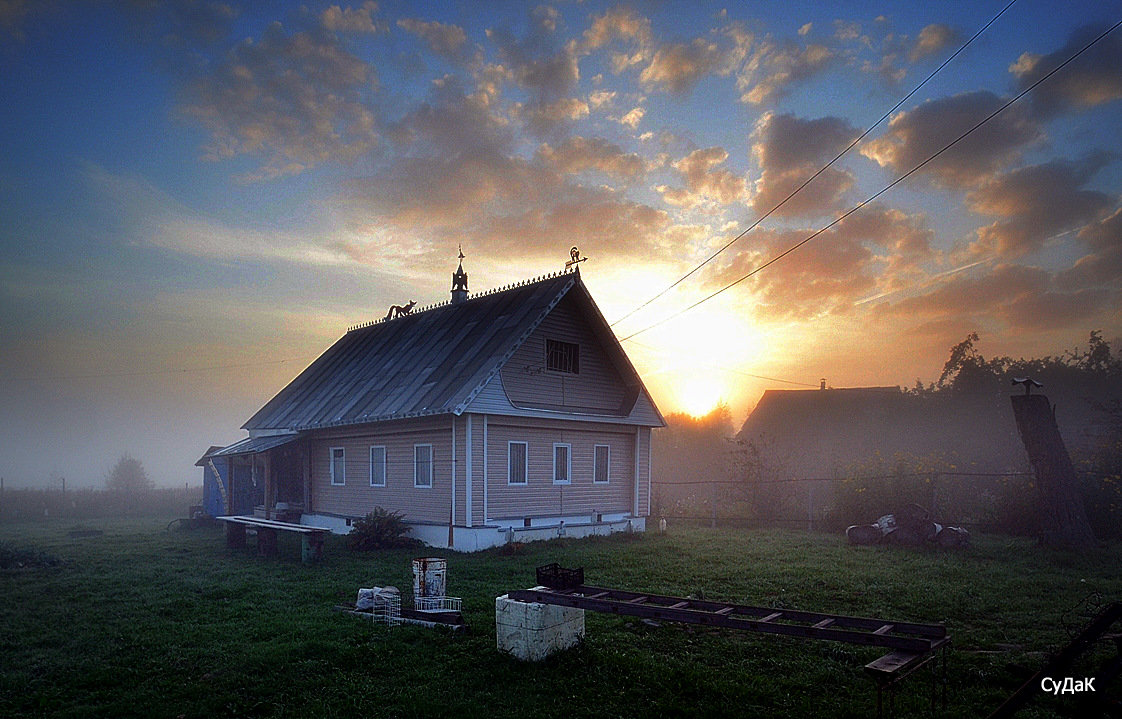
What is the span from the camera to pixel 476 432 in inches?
842

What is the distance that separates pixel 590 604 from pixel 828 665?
2997 millimetres

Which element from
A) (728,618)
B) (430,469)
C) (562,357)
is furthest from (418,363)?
(728,618)

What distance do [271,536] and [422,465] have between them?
4754 millimetres

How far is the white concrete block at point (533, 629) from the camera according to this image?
923 centimetres

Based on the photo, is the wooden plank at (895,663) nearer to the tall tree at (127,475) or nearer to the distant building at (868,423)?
the distant building at (868,423)

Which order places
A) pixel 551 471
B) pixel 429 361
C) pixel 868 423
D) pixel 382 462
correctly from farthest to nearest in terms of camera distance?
pixel 868 423 → pixel 429 361 → pixel 382 462 → pixel 551 471

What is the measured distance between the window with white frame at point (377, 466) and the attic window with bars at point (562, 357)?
633 centimetres

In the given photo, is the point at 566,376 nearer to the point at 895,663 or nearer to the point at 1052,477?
the point at 1052,477

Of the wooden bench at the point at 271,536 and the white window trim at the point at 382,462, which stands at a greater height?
the white window trim at the point at 382,462

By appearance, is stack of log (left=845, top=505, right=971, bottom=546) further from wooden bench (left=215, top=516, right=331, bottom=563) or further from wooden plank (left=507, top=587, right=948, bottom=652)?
wooden bench (left=215, top=516, right=331, bottom=563)

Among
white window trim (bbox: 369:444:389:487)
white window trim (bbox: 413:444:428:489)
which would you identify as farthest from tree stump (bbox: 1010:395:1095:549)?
white window trim (bbox: 369:444:389:487)

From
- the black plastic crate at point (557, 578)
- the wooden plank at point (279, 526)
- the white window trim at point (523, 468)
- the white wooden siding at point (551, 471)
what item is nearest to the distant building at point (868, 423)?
the white wooden siding at point (551, 471)

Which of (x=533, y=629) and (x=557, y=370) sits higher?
(x=557, y=370)

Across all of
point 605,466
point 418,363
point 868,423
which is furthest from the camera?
point 868,423
